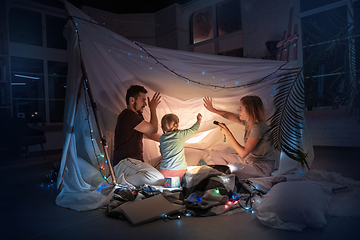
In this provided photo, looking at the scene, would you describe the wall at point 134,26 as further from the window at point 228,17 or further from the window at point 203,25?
the window at point 228,17

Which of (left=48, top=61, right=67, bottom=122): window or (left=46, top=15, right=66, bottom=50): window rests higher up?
(left=46, top=15, right=66, bottom=50): window

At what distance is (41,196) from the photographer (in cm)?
245

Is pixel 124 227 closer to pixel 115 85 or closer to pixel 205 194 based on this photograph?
pixel 205 194

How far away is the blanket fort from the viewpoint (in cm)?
233

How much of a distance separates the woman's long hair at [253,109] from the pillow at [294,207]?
998mm

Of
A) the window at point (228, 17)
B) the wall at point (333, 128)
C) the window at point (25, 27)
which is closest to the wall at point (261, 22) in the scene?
the window at point (228, 17)

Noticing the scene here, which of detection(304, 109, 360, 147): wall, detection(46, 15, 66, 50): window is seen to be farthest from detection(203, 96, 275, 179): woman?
detection(46, 15, 66, 50): window

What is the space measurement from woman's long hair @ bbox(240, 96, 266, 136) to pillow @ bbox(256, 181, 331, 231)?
1.00 meters

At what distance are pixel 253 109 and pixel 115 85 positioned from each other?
1536mm

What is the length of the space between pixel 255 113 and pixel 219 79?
1.80ft

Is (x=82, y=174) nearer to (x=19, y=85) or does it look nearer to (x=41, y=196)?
(x=41, y=196)

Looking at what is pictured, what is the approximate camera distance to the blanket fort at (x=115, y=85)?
2330 mm

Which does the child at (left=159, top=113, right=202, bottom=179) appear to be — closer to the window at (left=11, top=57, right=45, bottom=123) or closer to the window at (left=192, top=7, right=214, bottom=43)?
the window at (left=11, top=57, right=45, bottom=123)

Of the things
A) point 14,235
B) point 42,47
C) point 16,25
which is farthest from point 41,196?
point 16,25
